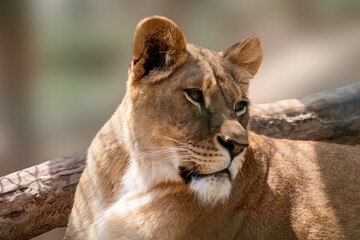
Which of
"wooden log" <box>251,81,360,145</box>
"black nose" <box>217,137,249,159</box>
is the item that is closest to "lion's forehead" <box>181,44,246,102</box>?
"black nose" <box>217,137,249,159</box>

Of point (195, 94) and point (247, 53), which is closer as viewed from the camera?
point (195, 94)

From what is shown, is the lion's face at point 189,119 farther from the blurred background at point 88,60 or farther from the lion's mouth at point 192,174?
the blurred background at point 88,60

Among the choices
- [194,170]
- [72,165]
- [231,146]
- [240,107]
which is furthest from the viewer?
[72,165]

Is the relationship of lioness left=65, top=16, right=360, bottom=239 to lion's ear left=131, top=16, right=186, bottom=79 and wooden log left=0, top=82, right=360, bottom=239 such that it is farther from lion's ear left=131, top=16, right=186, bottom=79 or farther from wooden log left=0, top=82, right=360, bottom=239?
wooden log left=0, top=82, right=360, bottom=239

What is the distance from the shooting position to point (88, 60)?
5.48 m

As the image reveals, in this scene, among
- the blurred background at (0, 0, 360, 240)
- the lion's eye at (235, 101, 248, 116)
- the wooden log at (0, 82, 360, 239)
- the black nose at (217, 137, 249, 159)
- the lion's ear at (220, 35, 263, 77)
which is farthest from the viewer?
the blurred background at (0, 0, 360, 240)

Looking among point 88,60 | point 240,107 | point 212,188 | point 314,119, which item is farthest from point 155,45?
point 88,60

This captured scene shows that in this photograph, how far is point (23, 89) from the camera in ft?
17.3

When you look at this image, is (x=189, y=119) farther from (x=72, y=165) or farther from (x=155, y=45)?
(x=72, y=165)

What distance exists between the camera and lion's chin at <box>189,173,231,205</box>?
7.58ft

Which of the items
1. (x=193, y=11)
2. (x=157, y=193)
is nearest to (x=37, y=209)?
(x=157, y=193)

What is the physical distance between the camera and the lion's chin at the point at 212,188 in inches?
91.0

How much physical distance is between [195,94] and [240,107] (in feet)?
1.18

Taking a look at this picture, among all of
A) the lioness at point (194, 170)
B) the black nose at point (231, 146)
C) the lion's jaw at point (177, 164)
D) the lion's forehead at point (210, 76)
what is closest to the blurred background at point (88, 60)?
the lioness at point (194, 170)
